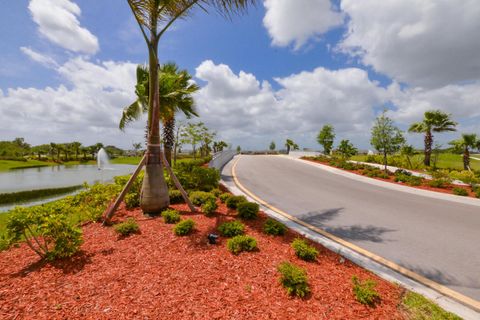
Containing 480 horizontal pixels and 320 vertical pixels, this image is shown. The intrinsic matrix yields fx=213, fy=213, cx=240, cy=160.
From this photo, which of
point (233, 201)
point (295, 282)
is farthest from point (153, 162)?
point (295, 282)

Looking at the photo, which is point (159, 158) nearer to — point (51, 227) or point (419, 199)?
point (51, 227)

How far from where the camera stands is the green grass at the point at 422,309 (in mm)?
2553

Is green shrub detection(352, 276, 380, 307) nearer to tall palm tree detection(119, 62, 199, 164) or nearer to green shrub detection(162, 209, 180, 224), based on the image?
green shrub detection(162, 209, 180, 224)

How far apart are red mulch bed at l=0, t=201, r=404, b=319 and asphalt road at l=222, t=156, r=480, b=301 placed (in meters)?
1.32

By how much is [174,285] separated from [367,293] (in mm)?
2583

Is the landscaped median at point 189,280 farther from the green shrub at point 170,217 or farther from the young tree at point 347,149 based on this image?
the young tree at point 347,149

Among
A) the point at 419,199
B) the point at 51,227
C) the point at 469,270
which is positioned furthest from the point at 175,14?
the point at 419,199

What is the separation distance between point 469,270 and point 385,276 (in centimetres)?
170

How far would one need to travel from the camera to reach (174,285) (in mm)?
3000

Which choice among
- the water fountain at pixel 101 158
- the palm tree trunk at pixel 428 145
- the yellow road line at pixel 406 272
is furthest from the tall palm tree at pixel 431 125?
the water fountain at pixel 101 158

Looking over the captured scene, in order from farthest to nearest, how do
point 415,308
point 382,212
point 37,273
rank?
point 382,212 < point 37,273 < point 415,308

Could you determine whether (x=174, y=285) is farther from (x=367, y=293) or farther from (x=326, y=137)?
(x=326, y=137)

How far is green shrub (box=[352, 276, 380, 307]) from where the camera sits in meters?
2.72

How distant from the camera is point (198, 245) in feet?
13.6
